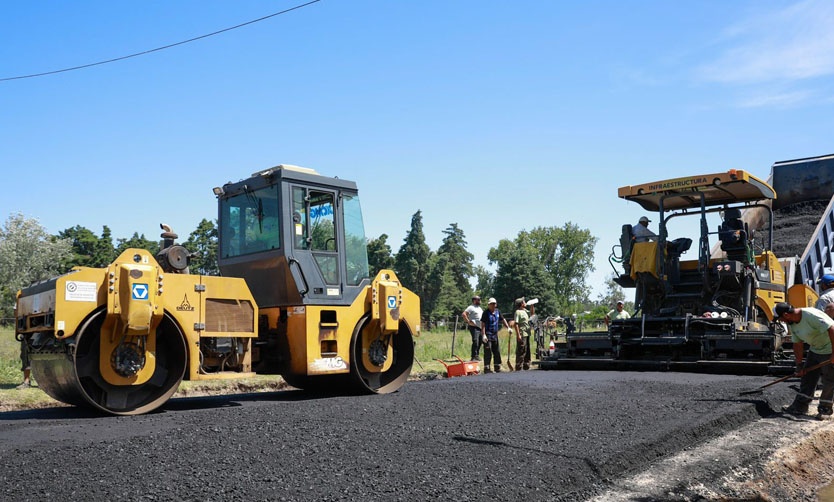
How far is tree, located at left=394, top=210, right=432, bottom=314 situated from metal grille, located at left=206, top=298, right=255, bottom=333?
52.6 m

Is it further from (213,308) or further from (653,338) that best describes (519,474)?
(653,338)

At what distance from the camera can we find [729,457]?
5844mm

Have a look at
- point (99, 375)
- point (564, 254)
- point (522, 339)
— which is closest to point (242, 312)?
point (99, 375)

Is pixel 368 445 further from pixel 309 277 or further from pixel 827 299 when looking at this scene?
pixel 827 299

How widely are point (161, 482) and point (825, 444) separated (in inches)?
240

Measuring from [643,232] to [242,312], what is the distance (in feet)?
24.2

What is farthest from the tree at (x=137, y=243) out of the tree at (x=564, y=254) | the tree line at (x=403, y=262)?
the tree at (x=564, y=254)

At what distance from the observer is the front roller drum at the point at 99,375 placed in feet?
22.6

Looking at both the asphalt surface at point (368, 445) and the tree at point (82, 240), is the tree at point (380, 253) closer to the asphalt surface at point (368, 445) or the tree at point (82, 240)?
the tree at point (82, 240)

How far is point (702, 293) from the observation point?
12133 millimetres

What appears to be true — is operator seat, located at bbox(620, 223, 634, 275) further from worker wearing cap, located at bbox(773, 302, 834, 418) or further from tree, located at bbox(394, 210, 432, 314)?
tree, located at bbox(394, 210, 432, 314)

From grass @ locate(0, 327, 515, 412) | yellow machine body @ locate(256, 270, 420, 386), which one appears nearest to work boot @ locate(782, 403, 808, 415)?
yellow machine body @ locate(256, 270, 420, 386)

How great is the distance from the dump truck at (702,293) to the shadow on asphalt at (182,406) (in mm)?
5450

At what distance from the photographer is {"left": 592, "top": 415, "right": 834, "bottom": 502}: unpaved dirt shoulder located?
4.91m
